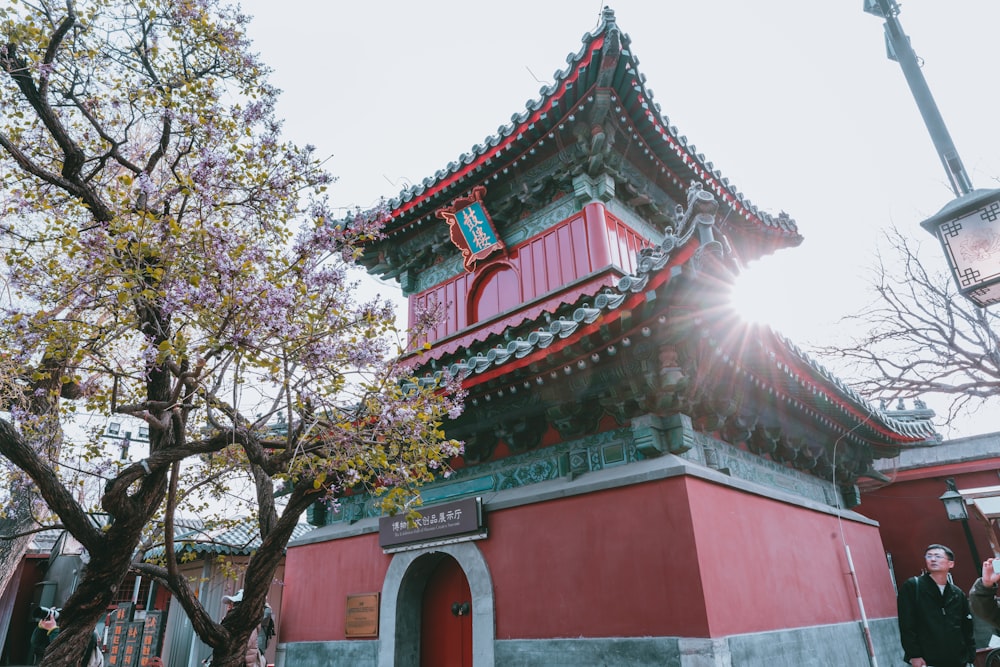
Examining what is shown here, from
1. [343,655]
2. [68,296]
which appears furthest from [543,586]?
[68,296]

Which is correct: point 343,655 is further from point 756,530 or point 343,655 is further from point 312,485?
point 756,530

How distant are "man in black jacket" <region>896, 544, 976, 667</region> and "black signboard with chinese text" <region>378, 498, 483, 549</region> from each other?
13.4 feet

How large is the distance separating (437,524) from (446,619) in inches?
50.4

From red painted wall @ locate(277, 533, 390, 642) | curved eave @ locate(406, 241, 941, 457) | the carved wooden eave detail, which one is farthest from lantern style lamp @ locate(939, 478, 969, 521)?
red painted wall @ locate(277, 533, 390, 642)

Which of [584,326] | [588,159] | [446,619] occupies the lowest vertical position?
[446,619]

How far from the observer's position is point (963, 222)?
4.32 m

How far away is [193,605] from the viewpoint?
235 inches

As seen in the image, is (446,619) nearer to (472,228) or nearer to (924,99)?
(472,228)

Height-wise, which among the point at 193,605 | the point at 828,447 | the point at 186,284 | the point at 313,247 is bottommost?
the point at 193,605

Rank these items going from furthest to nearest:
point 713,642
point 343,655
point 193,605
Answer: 1. point 343,655
2. point 193,605
3. point 713,642

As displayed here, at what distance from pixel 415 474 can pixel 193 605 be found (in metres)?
2.46

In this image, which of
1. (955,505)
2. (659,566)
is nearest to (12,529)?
(659,566)

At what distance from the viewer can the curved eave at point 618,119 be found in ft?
24.4

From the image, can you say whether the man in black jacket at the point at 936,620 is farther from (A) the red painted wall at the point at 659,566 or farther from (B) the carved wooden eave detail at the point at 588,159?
(B) the carved wooden eave detail at the point at 588,159
